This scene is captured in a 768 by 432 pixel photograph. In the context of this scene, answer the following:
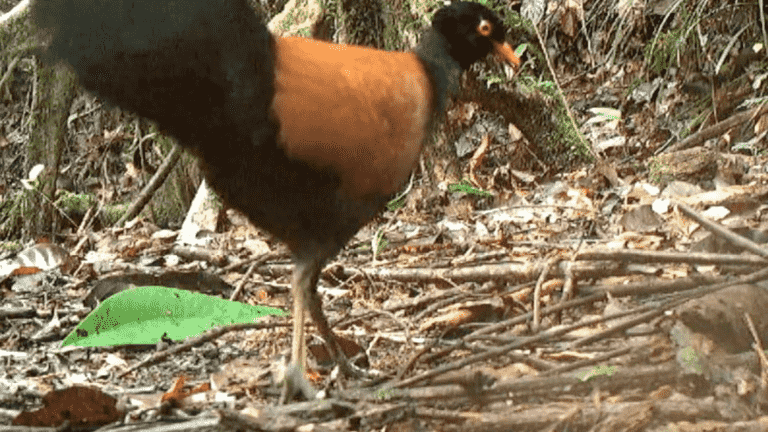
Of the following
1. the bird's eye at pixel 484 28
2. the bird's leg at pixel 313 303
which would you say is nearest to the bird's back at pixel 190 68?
the bird's leg at pixel 313 303

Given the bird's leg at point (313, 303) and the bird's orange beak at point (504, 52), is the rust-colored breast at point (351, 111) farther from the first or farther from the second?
the bird's orange beak at point (504, 52)

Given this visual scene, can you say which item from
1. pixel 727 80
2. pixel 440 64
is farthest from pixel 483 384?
pixel 727 80

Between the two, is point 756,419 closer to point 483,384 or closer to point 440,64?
point 483,384

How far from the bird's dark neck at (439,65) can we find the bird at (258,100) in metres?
0.18

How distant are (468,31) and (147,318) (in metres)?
1.12

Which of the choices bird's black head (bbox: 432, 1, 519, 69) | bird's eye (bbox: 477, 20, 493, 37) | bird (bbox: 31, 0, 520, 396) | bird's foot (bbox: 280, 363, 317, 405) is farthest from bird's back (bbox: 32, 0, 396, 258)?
bird's eye (bbox: 477, 20, 493, 37)

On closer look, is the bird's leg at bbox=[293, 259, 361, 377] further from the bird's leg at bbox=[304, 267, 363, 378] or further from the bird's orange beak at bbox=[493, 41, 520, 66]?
the bird's orange beak at bbox=[493, 41, 520, 66]

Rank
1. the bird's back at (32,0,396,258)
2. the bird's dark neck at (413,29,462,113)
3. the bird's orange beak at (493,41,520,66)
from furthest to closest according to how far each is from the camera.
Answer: the bird's orange beak at (493,41,520,66), the bird's dark neck at (413,29,462,113), the bird's back at (32,0,396,258)

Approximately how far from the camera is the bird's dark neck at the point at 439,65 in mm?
2271

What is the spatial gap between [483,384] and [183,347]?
985 millimetres

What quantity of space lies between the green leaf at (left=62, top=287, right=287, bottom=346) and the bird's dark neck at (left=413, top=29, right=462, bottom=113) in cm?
74

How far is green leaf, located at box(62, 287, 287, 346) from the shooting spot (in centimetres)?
214

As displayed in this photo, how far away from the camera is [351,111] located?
1901mm

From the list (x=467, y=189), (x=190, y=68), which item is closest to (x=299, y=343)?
(x=190, y=68)
